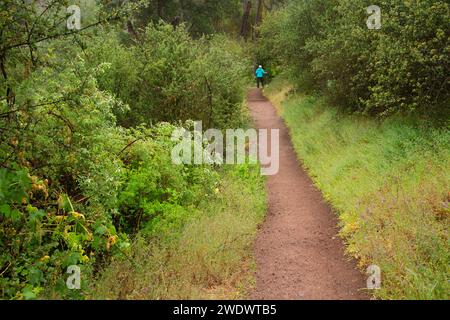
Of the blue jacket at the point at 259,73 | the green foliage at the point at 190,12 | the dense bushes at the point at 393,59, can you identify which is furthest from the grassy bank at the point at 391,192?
the green foliage at the point at 190,12

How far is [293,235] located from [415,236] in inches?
98.8

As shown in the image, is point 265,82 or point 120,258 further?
point 265,82

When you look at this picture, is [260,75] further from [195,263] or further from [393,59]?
[195,263]

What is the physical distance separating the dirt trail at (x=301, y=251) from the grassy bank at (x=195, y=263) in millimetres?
337

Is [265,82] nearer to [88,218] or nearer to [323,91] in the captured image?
[323,91]

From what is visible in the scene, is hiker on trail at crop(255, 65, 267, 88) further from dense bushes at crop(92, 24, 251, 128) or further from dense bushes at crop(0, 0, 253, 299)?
dense bushes at crop(0, 0, 253, 299)

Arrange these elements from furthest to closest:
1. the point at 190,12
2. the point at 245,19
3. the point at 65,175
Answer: the point at 245,19 < the point at 190,12 < the point at 65,175

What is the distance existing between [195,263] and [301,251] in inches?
84.8

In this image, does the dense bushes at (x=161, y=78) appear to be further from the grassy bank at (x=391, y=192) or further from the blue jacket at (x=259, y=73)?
the blue jacket at (x=259, y=73)

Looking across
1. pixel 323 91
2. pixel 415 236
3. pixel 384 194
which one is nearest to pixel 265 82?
pixel 323 91

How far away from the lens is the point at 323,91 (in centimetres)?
1736

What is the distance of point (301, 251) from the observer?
7422 mm

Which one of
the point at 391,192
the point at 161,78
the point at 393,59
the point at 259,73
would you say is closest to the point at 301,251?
the point at 391,192

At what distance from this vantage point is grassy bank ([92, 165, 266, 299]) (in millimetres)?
5418
